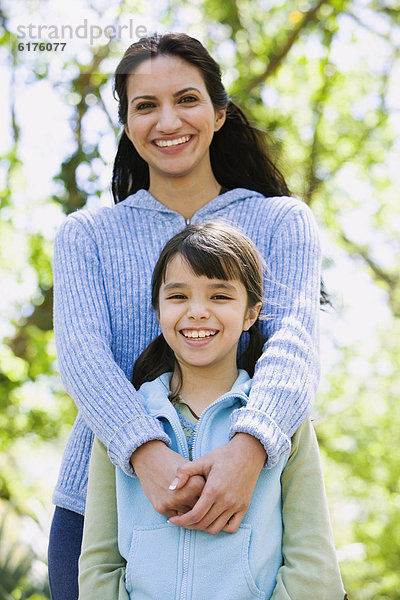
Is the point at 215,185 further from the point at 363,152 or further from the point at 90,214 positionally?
the point at 363,152

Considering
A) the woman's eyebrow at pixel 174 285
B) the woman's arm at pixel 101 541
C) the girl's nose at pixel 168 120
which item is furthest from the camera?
the girl's nose at pixel 168 120

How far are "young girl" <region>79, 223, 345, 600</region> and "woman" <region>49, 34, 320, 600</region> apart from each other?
0.07m

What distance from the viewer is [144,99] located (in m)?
2.20

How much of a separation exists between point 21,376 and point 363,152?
3743 millimetres

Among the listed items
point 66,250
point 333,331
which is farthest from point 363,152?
point 66,250

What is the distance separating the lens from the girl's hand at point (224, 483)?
165cm

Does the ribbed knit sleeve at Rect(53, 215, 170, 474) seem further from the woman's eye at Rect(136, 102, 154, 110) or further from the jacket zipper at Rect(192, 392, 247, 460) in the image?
the woman's eye at Rect(136, 102, 154, 110)

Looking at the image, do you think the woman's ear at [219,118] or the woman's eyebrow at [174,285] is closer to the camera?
the woman's eyebrow at [174,285]

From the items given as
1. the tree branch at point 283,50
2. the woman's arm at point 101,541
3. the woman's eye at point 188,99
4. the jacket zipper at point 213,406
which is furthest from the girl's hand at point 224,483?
the tree branch at point 283,50

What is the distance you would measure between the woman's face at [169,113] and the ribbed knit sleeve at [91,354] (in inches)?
11.8

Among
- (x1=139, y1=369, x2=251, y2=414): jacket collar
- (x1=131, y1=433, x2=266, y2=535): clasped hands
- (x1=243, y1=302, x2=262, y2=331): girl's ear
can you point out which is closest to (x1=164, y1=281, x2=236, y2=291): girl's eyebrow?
(x1=243, y1=302, x2=262, y2=331): girl's ear

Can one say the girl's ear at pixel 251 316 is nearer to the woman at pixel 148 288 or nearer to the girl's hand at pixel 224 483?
the woman at pixel 148 288

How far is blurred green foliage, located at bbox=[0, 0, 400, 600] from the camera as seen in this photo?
215 inches

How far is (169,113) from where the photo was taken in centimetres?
218
